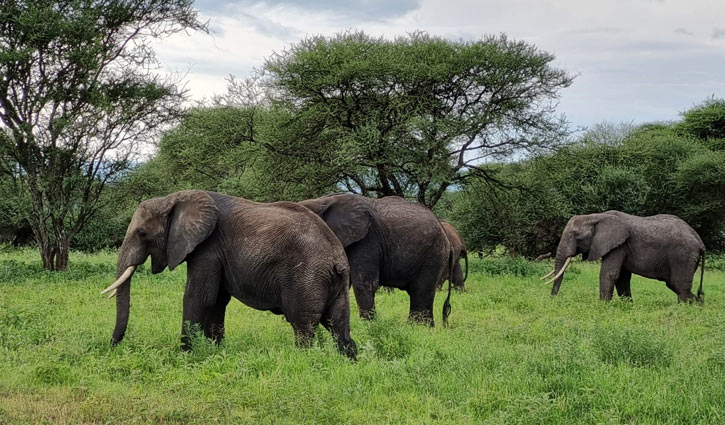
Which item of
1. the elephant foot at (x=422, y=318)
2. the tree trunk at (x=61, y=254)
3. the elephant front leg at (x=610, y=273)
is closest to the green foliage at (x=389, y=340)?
the elephant foot at (x=422, y=318)

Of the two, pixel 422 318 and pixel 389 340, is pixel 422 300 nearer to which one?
pixel 422 318

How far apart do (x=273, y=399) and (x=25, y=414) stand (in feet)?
6.87

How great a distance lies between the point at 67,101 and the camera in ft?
62.1

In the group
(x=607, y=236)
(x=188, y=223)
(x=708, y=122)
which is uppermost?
(x=708, y=122)

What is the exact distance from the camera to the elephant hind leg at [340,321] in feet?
27.0

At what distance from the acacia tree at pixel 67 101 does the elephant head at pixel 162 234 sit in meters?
10.8

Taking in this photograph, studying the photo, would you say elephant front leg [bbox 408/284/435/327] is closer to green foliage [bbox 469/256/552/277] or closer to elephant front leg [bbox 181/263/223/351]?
elephant front leg [bbox 181/263/223/351]

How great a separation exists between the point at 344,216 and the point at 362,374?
4.10 m

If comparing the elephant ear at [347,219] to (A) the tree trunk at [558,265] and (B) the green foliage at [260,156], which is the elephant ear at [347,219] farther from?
(B) the green foliage at [260,156]

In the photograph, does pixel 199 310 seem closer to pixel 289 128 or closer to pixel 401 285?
pixel 401 285

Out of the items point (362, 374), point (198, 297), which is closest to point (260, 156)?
point (198, 297)

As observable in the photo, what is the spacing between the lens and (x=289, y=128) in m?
24.8

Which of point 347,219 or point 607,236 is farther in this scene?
point 607,236

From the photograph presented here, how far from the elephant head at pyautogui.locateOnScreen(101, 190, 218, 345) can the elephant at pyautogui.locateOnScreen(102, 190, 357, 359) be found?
0.04ft
